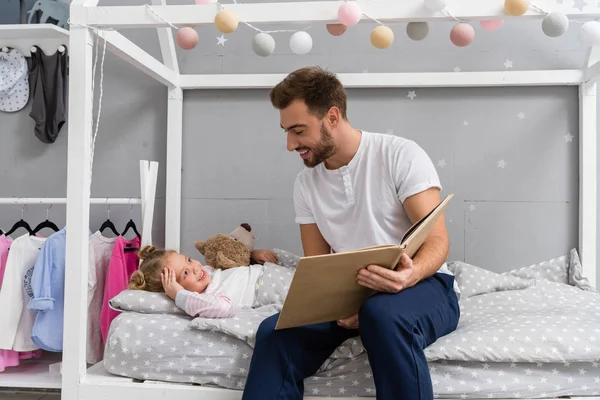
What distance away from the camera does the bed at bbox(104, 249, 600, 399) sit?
1.34 m

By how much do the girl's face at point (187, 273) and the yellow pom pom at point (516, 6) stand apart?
43.6 inches

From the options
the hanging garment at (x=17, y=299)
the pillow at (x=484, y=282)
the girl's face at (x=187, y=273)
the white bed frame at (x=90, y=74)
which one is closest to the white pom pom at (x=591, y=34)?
the white bed frame at (x=90, y=74)

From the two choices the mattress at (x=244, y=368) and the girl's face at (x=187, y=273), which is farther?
the girl's face at (x=187, y=273)

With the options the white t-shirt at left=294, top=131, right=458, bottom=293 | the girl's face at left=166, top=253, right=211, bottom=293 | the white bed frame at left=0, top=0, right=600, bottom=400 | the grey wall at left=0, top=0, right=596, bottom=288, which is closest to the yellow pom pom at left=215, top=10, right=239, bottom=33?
the white bed frame at left=0, top=0, right=600, bottom=400

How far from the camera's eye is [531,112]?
2.21 metres

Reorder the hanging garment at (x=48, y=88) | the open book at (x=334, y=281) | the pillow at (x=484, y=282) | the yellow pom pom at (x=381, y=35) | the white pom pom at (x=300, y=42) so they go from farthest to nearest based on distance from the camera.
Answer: the hanging garment at (x=48, y=88)
the pillow at (x=484, y=282)
the white pom pom at (x=300, y=42)
the yellow pom pom at (x=381, y=35)
the open book at (x=334, y=281)

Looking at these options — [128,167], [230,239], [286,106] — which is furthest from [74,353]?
[128,167]

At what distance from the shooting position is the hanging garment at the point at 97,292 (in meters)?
1.87

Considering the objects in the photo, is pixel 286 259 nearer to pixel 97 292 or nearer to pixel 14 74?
pixel 97 292

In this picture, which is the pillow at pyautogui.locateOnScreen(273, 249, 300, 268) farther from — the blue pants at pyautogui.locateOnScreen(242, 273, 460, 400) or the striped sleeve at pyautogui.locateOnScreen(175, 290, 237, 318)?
the blue pants at pyautogui.locateOnScreen(242, 273, 460, 400)

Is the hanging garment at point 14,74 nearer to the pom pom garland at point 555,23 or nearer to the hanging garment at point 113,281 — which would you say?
the hanging garment at point 113,281

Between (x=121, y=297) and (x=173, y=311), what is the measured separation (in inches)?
5.9

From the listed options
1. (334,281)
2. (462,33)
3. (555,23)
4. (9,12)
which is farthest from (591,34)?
(9,12)

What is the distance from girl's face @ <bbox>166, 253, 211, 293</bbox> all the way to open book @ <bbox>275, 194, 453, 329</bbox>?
530 mm
